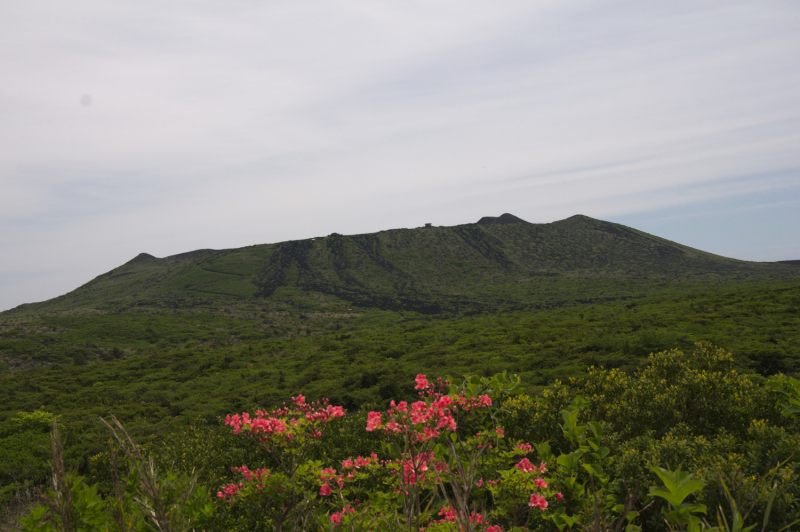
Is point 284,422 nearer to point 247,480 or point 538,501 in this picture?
point 247,480

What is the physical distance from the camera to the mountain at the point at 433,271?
83.6 metres

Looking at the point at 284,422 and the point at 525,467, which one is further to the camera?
the point at 525,467

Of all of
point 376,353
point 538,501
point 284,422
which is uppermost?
point 284,422

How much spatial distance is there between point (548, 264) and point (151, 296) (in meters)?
98.3

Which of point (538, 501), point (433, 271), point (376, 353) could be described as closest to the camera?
point (538, 501)

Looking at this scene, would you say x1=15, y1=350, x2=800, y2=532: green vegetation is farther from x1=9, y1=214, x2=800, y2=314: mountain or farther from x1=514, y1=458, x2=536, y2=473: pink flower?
x1=9, y1=214, x2=800, y2=314: mountain

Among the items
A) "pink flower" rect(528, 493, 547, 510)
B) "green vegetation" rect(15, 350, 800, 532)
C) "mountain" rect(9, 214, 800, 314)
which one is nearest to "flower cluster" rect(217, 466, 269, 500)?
"green vegetation" rect(15, 350, 800, 532)

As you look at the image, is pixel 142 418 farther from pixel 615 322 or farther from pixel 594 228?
pixel 594 228

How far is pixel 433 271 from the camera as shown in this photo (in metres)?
A: 111

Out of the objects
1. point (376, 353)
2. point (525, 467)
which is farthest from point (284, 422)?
point (376, 353)

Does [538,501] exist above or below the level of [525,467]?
below

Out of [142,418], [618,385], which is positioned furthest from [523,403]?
[142,418]

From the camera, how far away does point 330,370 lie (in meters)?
25.5

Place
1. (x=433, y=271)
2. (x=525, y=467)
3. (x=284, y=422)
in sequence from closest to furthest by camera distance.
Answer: (x=284, y=422) → (x=525, y=467) → (x=433, y=271)
